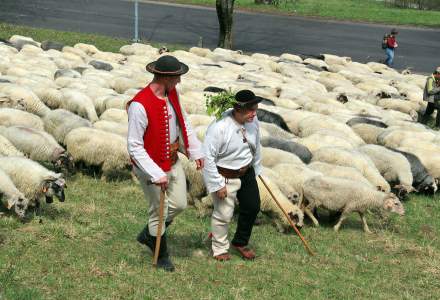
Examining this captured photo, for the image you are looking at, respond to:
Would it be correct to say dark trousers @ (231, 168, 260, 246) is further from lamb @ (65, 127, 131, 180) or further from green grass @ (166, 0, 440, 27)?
green grass @ (166, 0, 440, 27)

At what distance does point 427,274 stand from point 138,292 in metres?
3.72

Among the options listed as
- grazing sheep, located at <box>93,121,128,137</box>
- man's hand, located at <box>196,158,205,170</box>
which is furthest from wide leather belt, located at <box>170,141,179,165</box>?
grazing sheep, located at <box>93,121,128,137</box>

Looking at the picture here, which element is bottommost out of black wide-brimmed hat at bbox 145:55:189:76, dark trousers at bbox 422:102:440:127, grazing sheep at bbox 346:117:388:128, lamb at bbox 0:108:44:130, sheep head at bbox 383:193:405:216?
dark trousers at bbox 422:102:440:127

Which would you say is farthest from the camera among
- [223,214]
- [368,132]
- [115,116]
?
[368,132]

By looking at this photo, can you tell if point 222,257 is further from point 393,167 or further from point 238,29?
point 238,29

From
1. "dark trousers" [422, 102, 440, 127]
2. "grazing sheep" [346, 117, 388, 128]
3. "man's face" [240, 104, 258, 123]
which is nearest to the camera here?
"man's face" [240, 104, 258, 123]

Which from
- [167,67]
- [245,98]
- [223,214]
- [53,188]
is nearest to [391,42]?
[53,188]

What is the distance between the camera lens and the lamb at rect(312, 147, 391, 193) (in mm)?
11461

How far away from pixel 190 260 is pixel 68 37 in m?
20.5

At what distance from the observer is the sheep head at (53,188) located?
29.7ft

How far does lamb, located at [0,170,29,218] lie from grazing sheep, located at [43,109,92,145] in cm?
339

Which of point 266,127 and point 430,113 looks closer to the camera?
point 266,127

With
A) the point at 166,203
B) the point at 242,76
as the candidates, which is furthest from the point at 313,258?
the point at 242,76

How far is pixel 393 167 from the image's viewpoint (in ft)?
40.3
